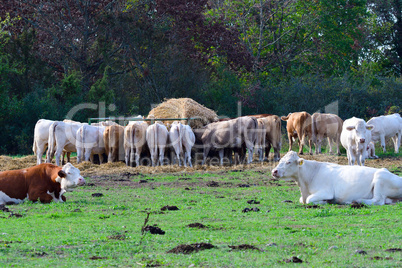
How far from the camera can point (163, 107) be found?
83.9ft

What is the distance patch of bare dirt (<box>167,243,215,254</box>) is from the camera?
Result: 6.58 m

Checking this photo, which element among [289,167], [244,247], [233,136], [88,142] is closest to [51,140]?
[88,142]

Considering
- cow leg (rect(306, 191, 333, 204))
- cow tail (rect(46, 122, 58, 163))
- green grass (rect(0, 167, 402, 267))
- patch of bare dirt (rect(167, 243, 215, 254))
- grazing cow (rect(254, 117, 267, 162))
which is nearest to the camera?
green grass (rect(0, 167, 402, 267))

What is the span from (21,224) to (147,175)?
9.32 meters

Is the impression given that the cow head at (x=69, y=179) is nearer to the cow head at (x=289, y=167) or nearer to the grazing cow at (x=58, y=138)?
the cow head at (x=289, y=167)

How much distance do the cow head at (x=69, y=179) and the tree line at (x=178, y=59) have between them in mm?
18908

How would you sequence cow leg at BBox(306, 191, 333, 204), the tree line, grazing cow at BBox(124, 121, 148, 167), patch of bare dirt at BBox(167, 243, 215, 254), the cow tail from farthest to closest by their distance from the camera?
the tree line < grazing cow at BBox(124, 121, 148, 167) < the cow tail < cow leg at BBox(306, 191, 333, 204) < patch of bare dirt at BBox(167, 243, 215, 254)

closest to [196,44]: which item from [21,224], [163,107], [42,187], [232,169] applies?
[163,107]

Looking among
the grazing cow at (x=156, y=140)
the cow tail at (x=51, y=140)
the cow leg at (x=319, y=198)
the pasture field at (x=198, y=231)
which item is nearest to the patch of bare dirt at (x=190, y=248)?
the pasture field at (x=198, y=231)

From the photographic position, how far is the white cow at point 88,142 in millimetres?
22219

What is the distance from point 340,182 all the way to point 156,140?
40.4 ft

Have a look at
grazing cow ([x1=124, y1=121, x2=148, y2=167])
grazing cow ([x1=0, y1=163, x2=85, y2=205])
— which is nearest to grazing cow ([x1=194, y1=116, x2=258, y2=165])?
grazing cow ([x1=124, y1=121, x2=148, y2=167])

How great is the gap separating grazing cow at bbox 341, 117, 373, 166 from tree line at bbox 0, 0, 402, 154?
13.6 m

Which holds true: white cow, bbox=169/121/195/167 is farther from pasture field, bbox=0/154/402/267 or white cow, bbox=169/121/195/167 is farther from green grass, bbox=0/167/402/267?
green grass, bbox=0/167/402/267
